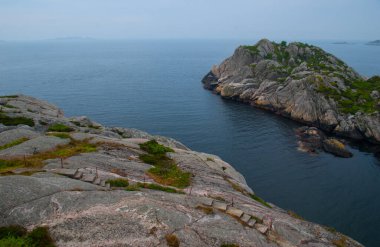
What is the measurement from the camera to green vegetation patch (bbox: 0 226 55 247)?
56.2 ft

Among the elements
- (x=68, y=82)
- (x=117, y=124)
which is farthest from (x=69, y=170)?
(x=68, y=82)

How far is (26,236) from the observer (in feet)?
58.4

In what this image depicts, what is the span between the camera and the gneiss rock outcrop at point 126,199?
1961 cm

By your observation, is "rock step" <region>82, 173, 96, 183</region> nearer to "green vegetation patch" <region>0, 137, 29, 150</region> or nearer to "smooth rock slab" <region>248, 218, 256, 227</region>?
"smooth rock slab" <region>248, 218, 256, 227</region>

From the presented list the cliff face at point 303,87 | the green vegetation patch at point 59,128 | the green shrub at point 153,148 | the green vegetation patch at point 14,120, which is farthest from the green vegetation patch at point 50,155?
the cliff face at point 303,87

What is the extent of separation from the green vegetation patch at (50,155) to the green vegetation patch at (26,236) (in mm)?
8808

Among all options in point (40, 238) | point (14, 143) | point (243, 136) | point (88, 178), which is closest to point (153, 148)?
point (88, 178)

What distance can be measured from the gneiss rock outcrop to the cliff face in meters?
67.5

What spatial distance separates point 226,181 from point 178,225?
15834 millimetres

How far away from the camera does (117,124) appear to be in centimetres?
9738

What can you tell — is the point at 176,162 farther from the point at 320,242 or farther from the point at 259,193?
the point at 259,193

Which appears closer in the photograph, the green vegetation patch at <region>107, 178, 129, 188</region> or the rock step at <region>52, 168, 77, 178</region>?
the green vegetation patch at <region>107, 178, 129, 188</region>

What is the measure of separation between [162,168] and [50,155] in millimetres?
11027

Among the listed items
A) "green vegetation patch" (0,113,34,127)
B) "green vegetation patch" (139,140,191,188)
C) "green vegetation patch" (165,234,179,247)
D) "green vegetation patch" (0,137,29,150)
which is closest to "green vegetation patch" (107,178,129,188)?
"green vegetation patch" (139,140,191,188)
